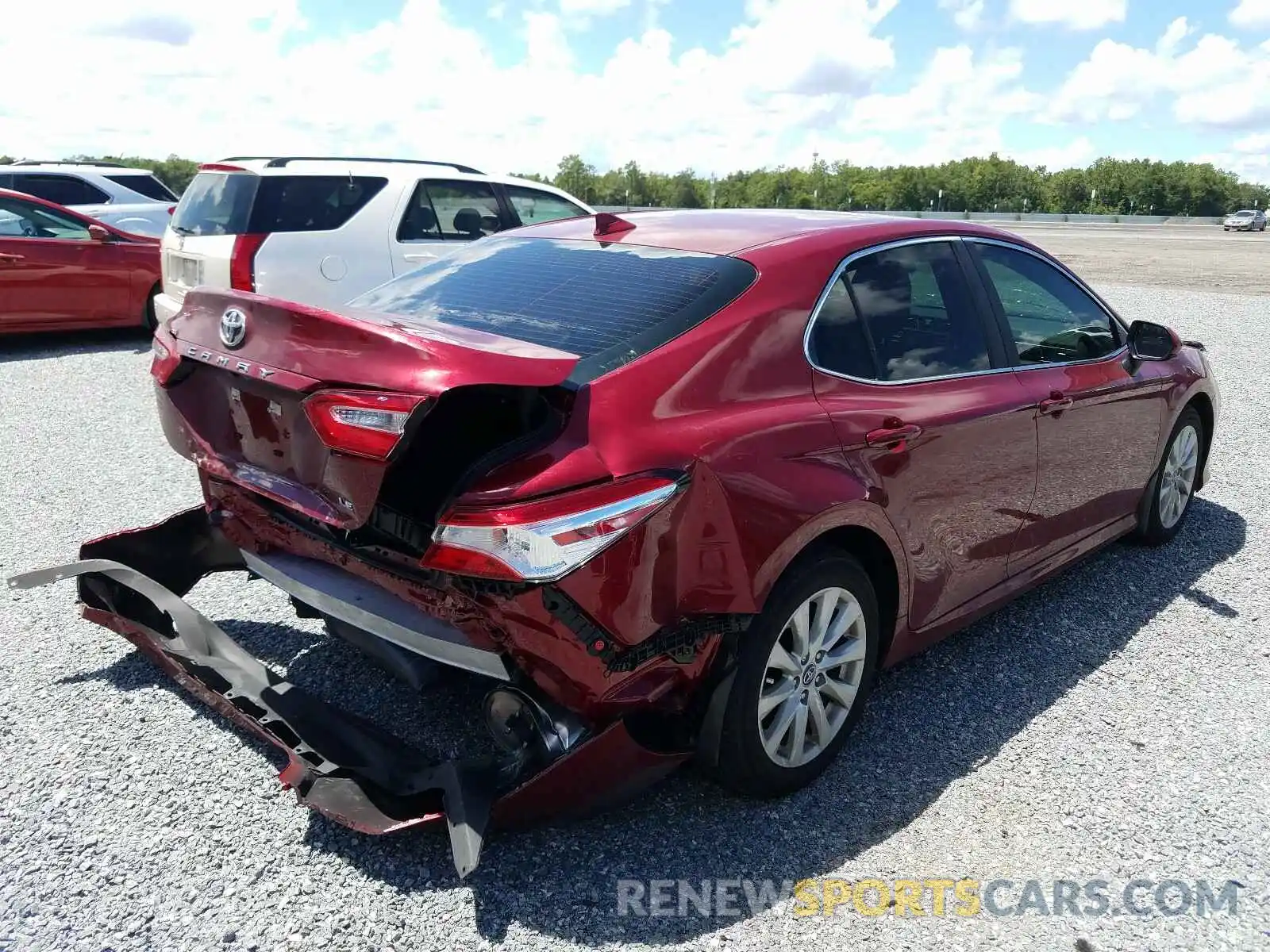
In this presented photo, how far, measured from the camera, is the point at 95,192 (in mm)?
14055

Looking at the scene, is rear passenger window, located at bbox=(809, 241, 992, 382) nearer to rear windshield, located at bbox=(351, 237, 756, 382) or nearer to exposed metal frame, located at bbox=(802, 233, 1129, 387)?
exposed metal frame, located at bbox=(802, 233, 1129, 387)

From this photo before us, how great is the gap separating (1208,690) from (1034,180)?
99.4 metres

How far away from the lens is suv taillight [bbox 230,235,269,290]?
298 inches

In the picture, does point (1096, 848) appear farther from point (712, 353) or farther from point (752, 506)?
point (712, 353)

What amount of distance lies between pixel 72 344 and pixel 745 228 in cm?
1004

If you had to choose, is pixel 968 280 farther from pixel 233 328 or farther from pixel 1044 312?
pixel 233 328

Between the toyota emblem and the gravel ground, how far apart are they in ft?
4.31

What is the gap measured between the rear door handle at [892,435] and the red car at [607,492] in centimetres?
1

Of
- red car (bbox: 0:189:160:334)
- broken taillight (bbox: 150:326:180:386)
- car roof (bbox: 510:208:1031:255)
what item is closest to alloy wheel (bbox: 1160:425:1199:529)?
car roof (bbox: 510:208:1031:255)

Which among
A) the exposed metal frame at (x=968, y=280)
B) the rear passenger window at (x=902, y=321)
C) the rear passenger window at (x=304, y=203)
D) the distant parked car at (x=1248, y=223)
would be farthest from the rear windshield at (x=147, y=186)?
the distant parked car at (x=1248, y=223)

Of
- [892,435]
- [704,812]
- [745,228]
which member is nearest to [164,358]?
[745,228]

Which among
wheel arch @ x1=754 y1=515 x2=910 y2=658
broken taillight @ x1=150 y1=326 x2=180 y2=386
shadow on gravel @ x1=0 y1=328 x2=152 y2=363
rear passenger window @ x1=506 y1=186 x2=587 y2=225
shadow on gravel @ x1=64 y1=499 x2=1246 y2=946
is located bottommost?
shadow on gravel @ x1=0 y1=328 x2=152 y2=363

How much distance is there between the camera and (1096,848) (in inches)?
109

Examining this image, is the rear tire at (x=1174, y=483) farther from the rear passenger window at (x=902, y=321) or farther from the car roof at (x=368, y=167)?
the car roof at (x=368, y=167)
